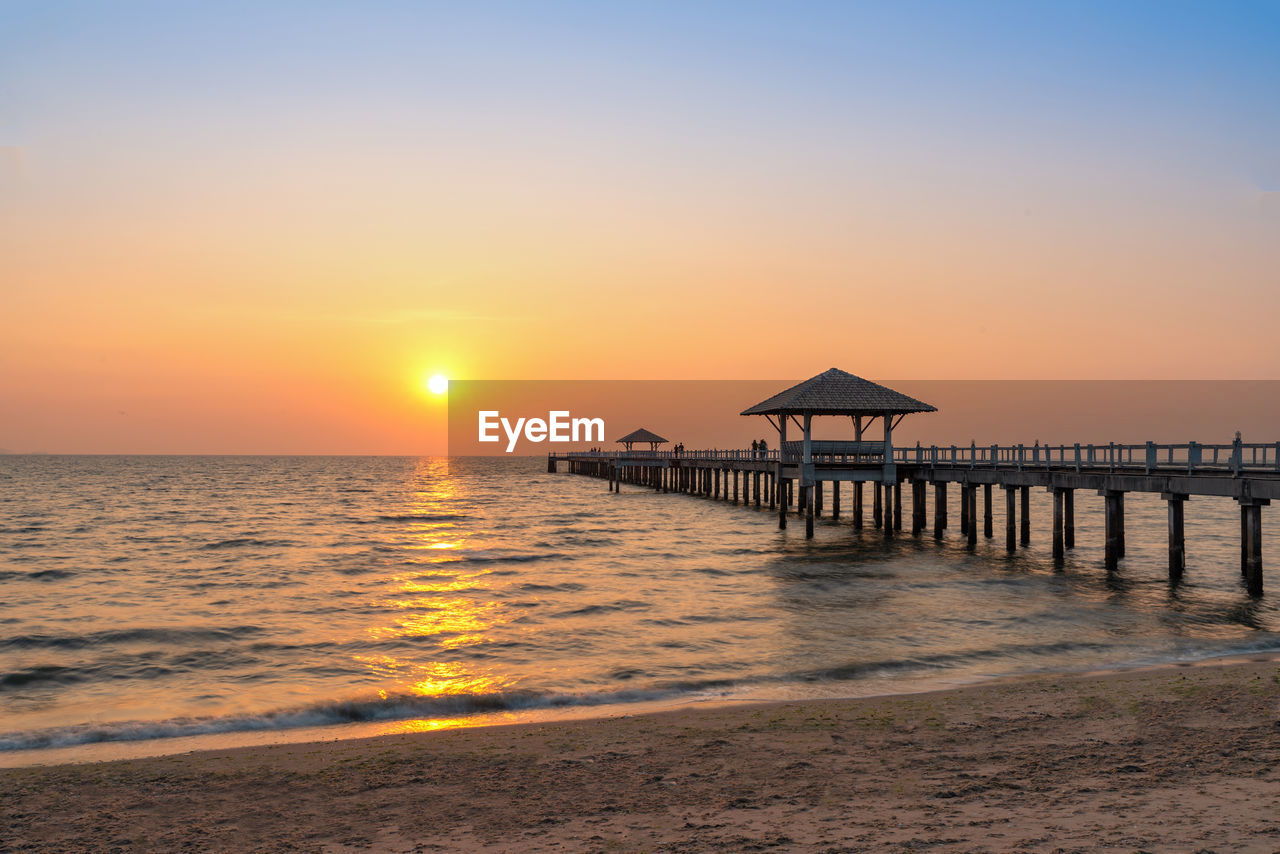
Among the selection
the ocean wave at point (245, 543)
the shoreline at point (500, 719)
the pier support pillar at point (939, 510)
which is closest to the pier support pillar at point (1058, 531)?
the pier support pillar at point (939, 510)

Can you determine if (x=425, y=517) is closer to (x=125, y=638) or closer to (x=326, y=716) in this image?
(x=125, y=638)

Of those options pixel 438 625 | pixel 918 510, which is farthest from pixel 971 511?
pixel 438 625

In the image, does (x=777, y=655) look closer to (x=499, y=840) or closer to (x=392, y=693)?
(x=392, y=693)

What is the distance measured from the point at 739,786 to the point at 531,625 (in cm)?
1219

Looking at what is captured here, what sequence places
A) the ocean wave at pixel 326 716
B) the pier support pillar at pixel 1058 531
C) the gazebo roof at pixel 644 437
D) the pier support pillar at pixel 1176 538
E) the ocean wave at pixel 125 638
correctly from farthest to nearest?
the gazebo roof at pixel 644 437 → the pier support pillar at pixel 1058 531 → the pier support pillar at pixel 1176 538 → the ocean wave at pixel 125 638 → the ocean wave at pixel 326 716

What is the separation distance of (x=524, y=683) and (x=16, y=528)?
4638cm

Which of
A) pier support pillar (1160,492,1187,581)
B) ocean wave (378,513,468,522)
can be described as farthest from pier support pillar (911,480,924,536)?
ocean wave (378,513,468,522)

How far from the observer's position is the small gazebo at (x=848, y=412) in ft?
116

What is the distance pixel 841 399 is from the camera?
35.6 m

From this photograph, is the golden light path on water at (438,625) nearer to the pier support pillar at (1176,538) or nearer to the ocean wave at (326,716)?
the ocean wave at (326,716)

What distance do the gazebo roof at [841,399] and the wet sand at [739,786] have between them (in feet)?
79.4

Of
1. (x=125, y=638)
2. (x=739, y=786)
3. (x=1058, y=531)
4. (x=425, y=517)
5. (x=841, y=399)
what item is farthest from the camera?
(x=425, y=517)

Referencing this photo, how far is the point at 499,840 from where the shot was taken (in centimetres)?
712

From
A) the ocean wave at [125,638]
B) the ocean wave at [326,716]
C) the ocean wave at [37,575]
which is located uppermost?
the ocean wave at [326,716]
